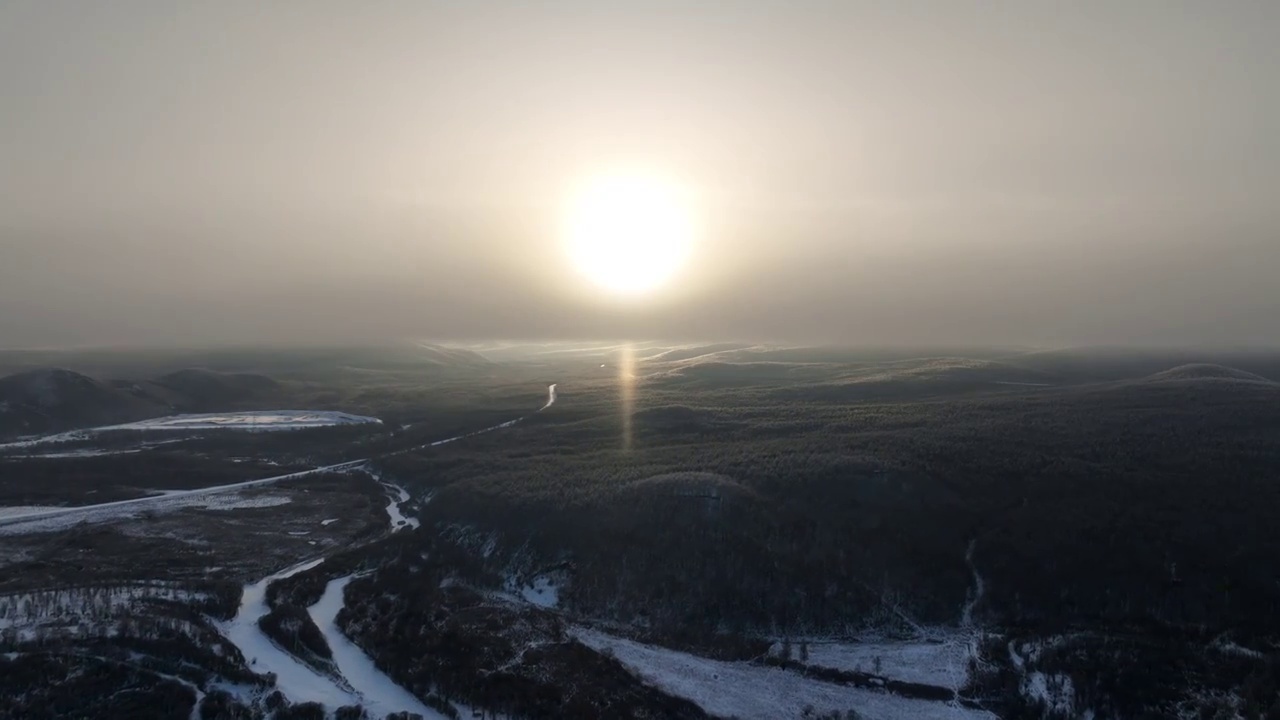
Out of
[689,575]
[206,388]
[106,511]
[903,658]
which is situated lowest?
[903,658]

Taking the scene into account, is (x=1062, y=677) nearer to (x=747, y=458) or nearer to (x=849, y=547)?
(x=849, y=547)

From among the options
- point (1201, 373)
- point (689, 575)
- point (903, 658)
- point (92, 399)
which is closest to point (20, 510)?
point (689, 575)

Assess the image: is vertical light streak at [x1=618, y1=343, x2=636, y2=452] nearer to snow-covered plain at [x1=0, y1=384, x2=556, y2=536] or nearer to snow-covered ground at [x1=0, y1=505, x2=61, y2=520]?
snow-covered plain at [x1=0, y1=384, x2=556, y2=536]

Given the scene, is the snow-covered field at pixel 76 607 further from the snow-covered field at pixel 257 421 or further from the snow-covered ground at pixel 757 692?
the snow-covered field at pixel 257 421

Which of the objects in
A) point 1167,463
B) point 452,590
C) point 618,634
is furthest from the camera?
point 1167,463

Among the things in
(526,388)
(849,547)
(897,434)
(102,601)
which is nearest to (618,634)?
(849,547)

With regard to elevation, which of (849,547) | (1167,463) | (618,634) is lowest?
(618,634)

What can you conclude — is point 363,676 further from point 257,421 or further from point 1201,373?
point 1201,373

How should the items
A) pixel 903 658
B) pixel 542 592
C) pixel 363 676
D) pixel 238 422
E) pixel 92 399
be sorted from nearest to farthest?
pixel 363 676 < pixel 903 658 < pixel 542 592 < pixel 238 422 < pixel 92 399
